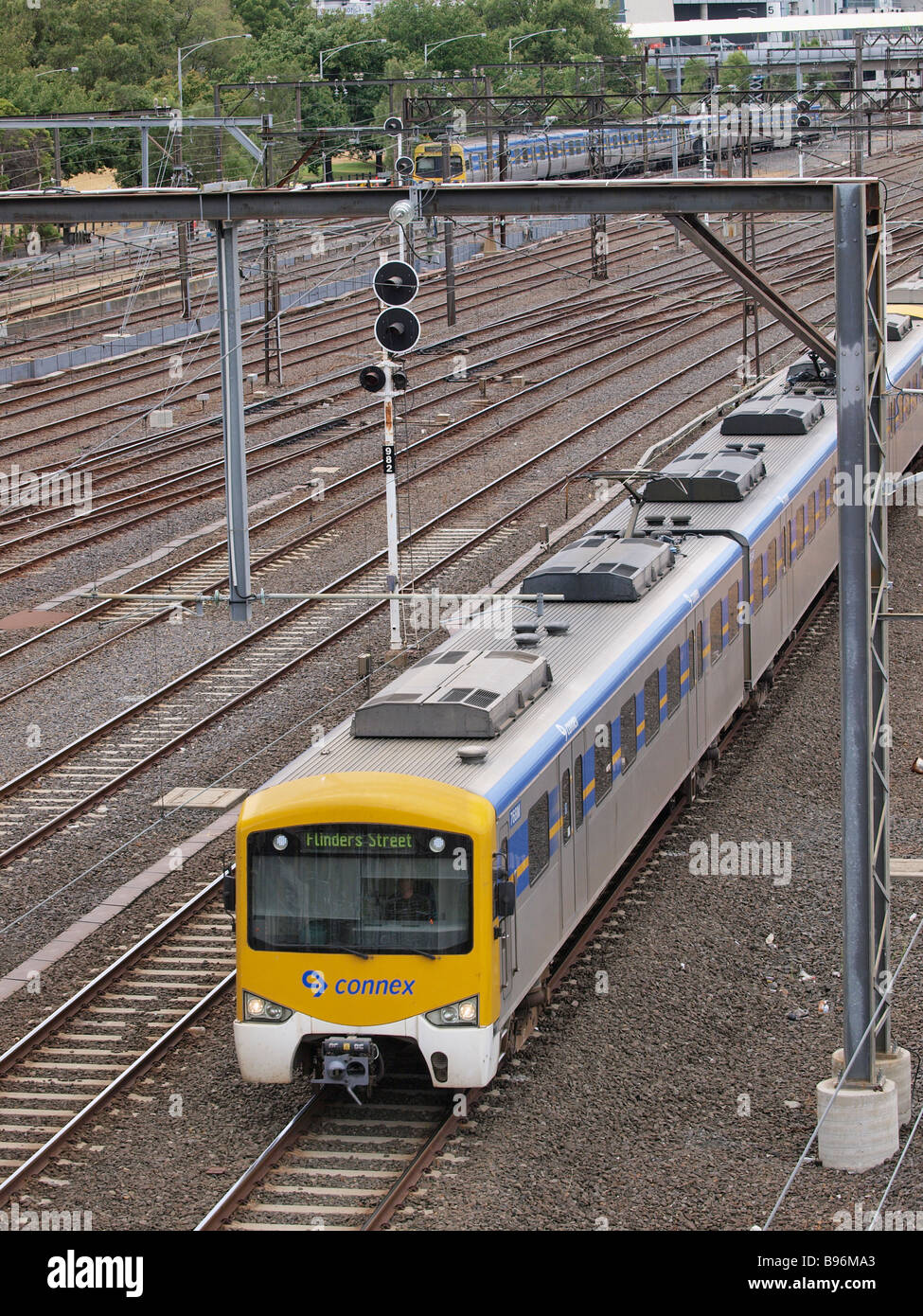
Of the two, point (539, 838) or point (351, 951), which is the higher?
point (539, 838)

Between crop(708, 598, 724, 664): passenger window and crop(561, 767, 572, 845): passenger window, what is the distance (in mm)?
4807

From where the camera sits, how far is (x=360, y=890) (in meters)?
12.0

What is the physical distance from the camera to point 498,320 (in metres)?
47.9

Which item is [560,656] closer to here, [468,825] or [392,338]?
[468,825]

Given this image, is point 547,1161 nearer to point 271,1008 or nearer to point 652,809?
point 271,1008

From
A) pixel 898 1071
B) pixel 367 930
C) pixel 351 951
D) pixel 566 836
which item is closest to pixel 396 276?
pixel 566 836

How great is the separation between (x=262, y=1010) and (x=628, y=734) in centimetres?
445

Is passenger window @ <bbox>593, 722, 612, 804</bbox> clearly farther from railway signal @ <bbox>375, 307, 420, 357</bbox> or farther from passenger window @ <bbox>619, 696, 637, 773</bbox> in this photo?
railway signal @ <bbox>375, 307, 420, 357</bbox>

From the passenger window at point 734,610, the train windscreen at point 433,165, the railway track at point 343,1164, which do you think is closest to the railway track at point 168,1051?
the railway track at point 343,1164

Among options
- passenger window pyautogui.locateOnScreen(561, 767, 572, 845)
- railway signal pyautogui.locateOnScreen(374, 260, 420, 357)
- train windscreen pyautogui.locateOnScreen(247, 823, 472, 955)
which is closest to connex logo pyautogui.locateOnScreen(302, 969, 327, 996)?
train windscreen pyautogui.locateOnScreen(247, 823, 472, 955)

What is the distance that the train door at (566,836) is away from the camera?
534 inches

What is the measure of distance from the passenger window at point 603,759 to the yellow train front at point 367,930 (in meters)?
2.64

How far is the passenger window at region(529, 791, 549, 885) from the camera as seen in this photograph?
12.9 m

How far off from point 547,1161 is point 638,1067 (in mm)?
1502
